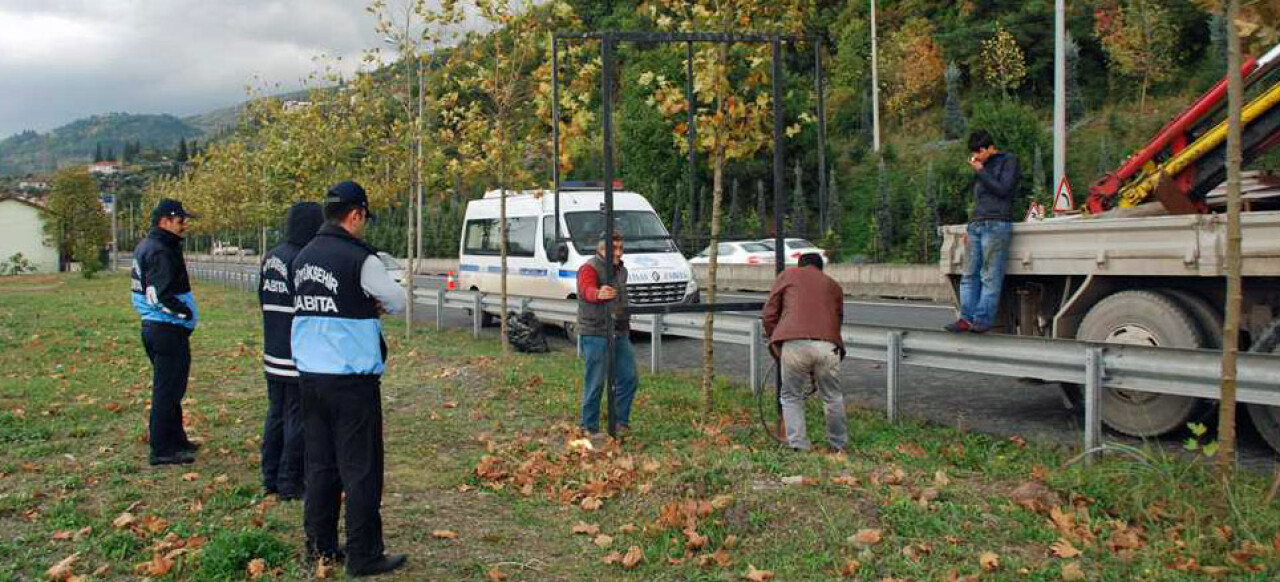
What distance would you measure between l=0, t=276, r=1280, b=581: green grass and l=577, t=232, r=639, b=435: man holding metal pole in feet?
0.98

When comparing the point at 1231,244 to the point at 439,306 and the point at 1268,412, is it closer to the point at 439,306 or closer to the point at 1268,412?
the point at 1268,412

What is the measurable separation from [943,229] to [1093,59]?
41818 millimetres

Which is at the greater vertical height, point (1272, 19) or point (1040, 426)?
point (1272, 19)

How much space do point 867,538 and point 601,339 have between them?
142 inches

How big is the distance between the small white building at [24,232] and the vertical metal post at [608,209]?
250 feet

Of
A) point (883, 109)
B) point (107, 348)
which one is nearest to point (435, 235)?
point (883, 109)

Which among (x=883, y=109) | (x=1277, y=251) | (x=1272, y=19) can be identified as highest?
(x=883, y=109)

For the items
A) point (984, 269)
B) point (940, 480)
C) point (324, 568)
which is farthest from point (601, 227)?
point (324, 568)

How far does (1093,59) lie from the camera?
153 ft

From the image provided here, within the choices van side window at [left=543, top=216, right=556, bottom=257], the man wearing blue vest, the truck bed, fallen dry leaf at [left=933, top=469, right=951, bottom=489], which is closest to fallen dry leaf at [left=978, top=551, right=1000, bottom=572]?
fallen dry leaf at [left=933, top=469, right=951, bottom=489]

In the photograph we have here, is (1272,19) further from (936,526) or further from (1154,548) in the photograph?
(936,526)

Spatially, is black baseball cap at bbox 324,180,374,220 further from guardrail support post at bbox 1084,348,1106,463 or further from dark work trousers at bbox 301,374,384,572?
guardrail support post at bbox 1084,348,1106,463

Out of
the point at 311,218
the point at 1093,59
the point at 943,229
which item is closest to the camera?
the point at 311,218

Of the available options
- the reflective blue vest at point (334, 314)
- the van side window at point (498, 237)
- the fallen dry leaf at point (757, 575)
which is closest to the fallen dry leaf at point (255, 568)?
the reflective blue vest at point (334, 314)
